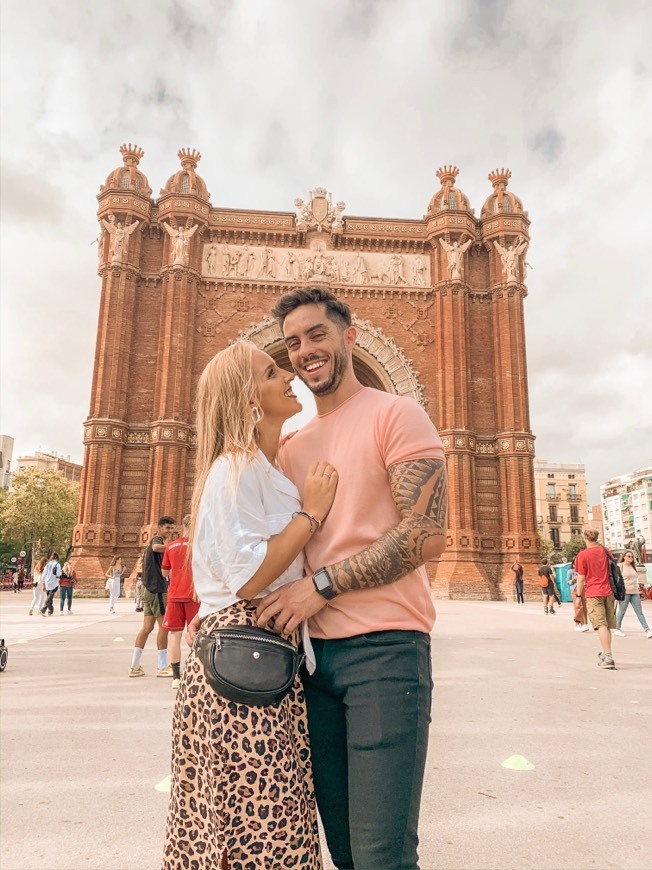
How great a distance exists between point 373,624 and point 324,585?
0.18 meters

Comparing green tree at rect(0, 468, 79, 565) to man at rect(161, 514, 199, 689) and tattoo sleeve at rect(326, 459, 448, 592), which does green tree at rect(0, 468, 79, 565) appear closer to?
man at rect(161, 514, 199, 689)

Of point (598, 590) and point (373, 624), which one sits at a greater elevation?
point (373, 624)

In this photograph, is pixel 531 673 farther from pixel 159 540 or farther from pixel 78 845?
pixel 78 845

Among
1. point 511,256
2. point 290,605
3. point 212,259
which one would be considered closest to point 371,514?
point 290,605

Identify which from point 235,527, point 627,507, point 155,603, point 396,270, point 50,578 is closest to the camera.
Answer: point 235,527

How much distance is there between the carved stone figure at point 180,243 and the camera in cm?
2485

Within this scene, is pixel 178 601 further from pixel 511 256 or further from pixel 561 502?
pixel 561 502

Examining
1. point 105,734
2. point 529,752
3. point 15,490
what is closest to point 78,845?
point 105,734

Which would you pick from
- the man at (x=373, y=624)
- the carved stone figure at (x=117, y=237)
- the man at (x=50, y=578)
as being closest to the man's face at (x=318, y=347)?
the man at (x=373, y=624)

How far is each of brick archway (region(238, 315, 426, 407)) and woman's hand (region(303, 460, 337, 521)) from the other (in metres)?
23.2

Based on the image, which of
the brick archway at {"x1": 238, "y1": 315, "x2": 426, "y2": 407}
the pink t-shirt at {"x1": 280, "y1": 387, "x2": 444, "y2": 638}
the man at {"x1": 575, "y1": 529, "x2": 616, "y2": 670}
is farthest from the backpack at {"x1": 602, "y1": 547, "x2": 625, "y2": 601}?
the brick archway at {"x1": 238, "y1": 315, "x2": 426, "y2": 407}

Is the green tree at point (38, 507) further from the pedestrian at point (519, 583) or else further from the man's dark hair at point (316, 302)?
the man's dark hair at point (316, 302)

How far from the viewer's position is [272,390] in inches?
77.7

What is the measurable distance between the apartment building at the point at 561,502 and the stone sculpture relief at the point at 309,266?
68125mm
